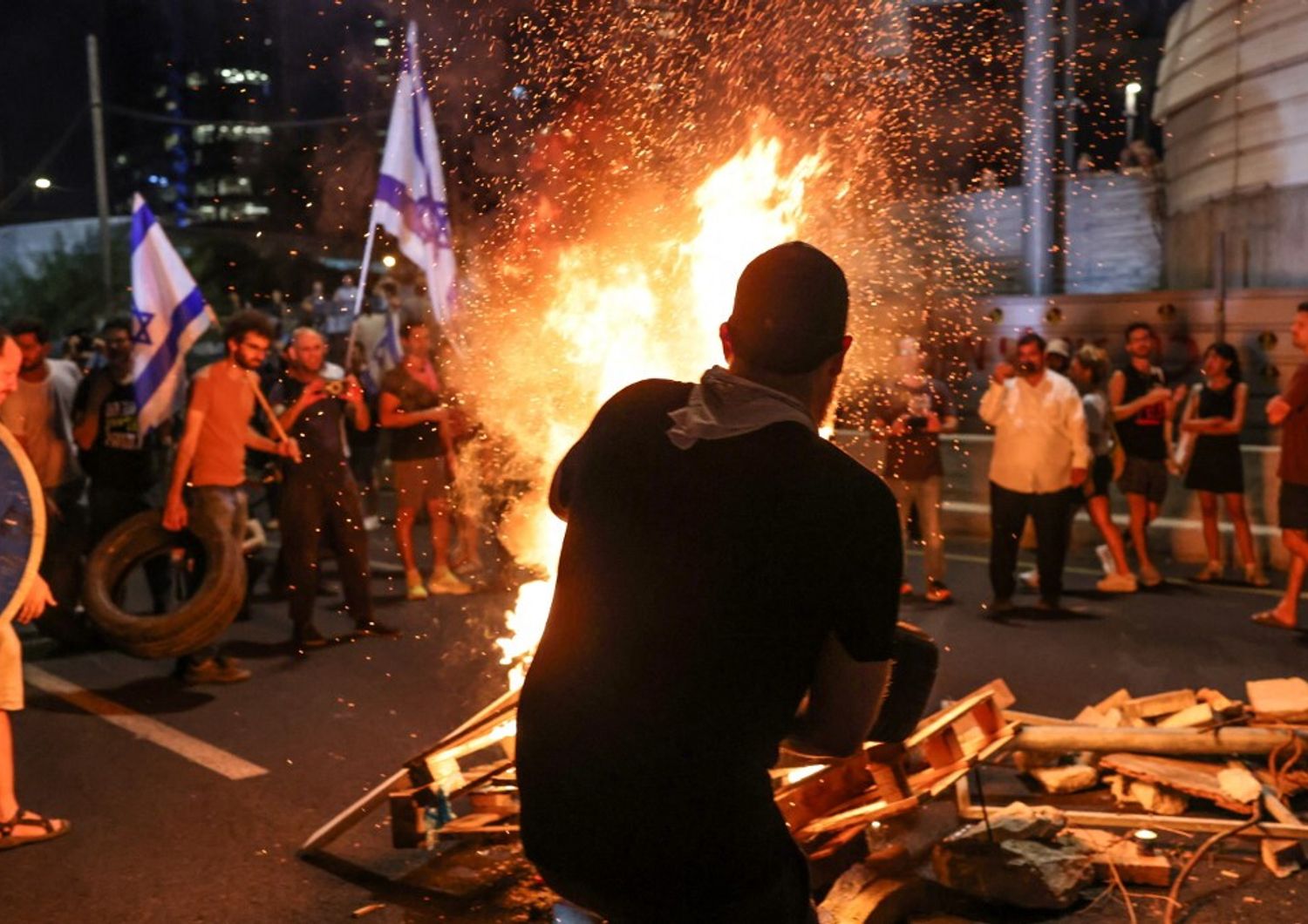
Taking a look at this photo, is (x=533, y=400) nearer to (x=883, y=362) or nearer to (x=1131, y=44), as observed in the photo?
(x=883, y=362)

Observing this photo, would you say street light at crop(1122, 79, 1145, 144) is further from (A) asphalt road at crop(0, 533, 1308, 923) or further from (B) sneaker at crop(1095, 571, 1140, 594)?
(B) sneaker at crop(1095, 571, 1140, 594)

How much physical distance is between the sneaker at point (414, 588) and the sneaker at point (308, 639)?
1333mm

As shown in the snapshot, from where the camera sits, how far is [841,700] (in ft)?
7.08

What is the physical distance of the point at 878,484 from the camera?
2088mm

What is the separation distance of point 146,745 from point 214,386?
2202 mm

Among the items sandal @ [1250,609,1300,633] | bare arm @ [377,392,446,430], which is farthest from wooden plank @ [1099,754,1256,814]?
bare arm @ [377,392,446,430]

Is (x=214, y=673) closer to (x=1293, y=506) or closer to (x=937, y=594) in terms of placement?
(x=937, y=594)

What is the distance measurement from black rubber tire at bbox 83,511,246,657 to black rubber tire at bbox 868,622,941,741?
5739 mm

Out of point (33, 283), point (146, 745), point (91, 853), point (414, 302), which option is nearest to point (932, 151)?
point (414, 302)

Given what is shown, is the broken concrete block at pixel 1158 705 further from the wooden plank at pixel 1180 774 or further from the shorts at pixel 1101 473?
the shorts at pixel 1101 473

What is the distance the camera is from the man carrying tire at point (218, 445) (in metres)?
7.68

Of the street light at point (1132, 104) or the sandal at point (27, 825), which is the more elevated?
the street light at point (1132, 104)

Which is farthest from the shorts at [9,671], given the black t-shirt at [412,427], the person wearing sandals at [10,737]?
the black t-shirt at [412,427]

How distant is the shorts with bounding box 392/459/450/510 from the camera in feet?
32.4
